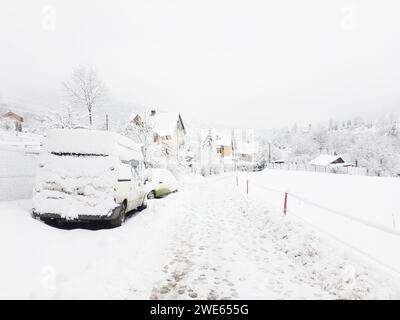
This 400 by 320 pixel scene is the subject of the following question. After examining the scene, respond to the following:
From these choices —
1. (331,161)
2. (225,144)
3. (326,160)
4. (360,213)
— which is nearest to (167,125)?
(225,144)

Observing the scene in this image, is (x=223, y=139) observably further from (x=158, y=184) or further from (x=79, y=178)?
(x=79, y=178)

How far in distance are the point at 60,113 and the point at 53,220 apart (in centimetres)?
3663

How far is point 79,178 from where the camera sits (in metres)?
7.14

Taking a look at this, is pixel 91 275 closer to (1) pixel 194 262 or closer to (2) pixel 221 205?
(1) pixel 194 262

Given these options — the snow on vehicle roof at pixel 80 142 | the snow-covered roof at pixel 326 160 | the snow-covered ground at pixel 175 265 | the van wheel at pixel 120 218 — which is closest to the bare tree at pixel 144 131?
the van wheel at pixel 120 218

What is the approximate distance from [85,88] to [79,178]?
117ft

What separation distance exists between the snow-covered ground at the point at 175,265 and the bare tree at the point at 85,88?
33104 mm

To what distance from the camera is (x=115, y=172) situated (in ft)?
24.2

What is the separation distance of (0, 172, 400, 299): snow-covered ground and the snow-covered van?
1.54 feet

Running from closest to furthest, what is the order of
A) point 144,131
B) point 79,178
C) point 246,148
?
point 79,178
point 144,131
point 246,148

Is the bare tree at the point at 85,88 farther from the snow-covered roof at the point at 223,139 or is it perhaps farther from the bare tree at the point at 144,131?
the snow-covered roof at the point at 223,139

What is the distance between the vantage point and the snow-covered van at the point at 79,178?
7039mm

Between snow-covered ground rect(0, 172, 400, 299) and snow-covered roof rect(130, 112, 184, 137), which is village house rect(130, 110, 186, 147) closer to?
snow-covered roof rect(130, 112, 184, 137)
